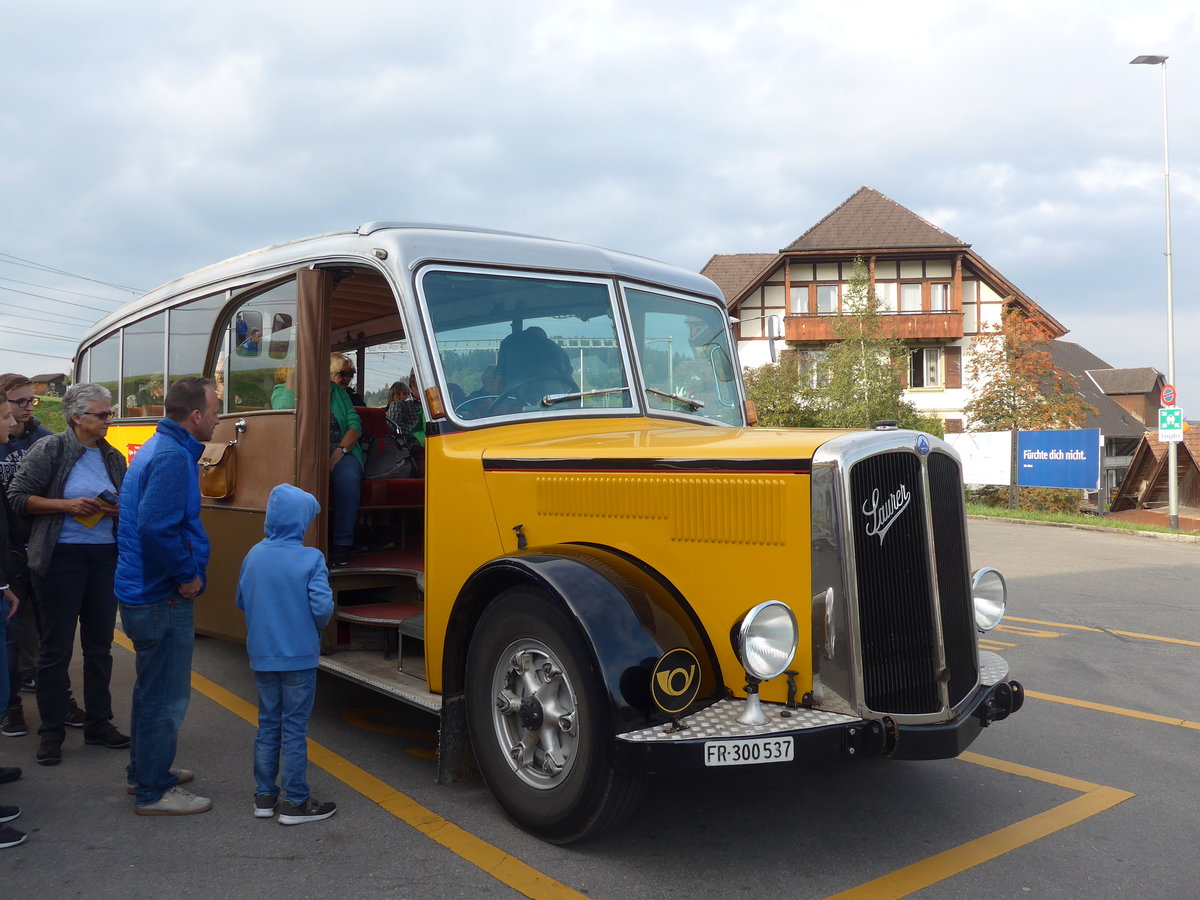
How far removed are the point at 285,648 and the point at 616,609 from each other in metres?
1.40

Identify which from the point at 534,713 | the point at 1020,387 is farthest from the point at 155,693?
the point at 1020,387

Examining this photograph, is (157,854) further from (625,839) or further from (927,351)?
(927,351)

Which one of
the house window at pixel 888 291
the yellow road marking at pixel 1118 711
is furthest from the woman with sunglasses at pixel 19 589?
the house window at pixel 888 291

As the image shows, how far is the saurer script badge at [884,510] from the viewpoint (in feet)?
11.8

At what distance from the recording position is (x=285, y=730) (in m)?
4.04

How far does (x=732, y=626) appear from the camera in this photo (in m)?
3.53

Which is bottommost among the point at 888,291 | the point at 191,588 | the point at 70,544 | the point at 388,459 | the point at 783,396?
the point at 191,588

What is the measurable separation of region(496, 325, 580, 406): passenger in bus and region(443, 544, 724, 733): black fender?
1.04 metres

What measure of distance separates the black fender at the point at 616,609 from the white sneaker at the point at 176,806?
1.12 m

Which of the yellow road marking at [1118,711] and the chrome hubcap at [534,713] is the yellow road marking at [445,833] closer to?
the chrome hubcap at [534,713]

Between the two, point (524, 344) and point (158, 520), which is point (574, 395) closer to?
point (524, 344)

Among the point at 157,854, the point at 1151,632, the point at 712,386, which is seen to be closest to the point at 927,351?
the point at 1151,632

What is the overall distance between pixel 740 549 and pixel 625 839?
3.91 feet

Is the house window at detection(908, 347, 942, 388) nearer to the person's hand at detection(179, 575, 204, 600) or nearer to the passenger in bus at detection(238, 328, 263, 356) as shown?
the passenger in bus at detection(238, 328, 263, 356)
